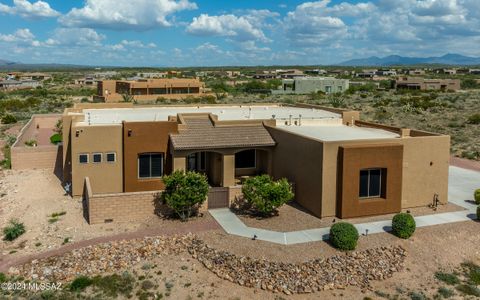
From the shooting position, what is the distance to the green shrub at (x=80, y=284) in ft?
51.4

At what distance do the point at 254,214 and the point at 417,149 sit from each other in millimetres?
8975

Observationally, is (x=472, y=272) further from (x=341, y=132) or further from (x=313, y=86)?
(x=313, y=86)

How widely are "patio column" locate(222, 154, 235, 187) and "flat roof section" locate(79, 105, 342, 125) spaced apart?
509 cm

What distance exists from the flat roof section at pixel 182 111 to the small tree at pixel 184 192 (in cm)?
810

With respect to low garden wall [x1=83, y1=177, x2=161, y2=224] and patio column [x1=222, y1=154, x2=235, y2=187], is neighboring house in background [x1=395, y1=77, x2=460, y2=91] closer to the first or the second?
patio column [x1=222, y1=154, x2=235, y2=187]

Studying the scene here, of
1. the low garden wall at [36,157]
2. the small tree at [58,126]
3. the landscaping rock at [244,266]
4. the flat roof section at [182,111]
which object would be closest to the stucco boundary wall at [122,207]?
the landscaping rock at [244,266]

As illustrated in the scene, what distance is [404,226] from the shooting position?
19.7m

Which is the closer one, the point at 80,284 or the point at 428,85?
the point at 80,284

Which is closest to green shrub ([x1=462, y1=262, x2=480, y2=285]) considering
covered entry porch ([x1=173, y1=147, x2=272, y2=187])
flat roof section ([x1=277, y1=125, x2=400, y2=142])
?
flat roof section ([x1=277, y1=125, x2=400, y2=142])

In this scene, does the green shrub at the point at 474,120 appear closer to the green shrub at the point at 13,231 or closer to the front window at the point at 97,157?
the front window at the point at 97,157

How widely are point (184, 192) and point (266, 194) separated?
3835 mm

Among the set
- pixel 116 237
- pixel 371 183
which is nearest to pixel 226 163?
pixel 371 183

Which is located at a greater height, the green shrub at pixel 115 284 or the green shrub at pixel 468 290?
the green shrub at pixel 115 284

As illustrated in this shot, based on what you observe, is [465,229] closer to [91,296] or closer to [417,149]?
[417,149]
